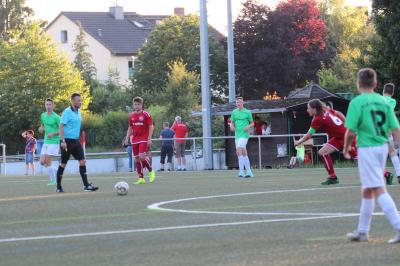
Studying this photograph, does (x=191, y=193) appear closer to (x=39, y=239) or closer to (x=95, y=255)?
(x=39, y=239)

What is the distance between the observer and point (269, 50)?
70562 mm

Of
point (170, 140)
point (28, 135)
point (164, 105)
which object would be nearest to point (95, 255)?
point (170, 140)

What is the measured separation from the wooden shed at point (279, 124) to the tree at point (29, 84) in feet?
103

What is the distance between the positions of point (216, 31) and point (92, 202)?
8223 cm

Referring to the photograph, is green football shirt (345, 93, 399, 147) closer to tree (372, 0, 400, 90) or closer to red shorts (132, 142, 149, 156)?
red shorts (132, 142, 149, 156)

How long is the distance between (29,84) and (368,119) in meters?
62.9

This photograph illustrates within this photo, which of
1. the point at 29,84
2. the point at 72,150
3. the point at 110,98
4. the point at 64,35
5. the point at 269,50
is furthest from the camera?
the point at 64,35

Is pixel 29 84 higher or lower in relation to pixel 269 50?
lower

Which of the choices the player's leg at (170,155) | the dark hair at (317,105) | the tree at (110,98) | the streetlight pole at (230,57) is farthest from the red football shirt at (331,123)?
the tree at (110,98)

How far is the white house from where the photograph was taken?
102m

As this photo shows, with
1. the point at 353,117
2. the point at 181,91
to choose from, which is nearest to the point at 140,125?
the point at 353,117

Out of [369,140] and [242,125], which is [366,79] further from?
[242,125]

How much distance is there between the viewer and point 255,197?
17969mm

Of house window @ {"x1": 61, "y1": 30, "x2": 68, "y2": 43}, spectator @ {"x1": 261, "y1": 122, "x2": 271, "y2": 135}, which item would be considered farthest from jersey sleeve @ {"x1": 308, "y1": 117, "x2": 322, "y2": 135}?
house window @ {"x1": 61, "y1": 30, "x2": 68, "y2": 43}
